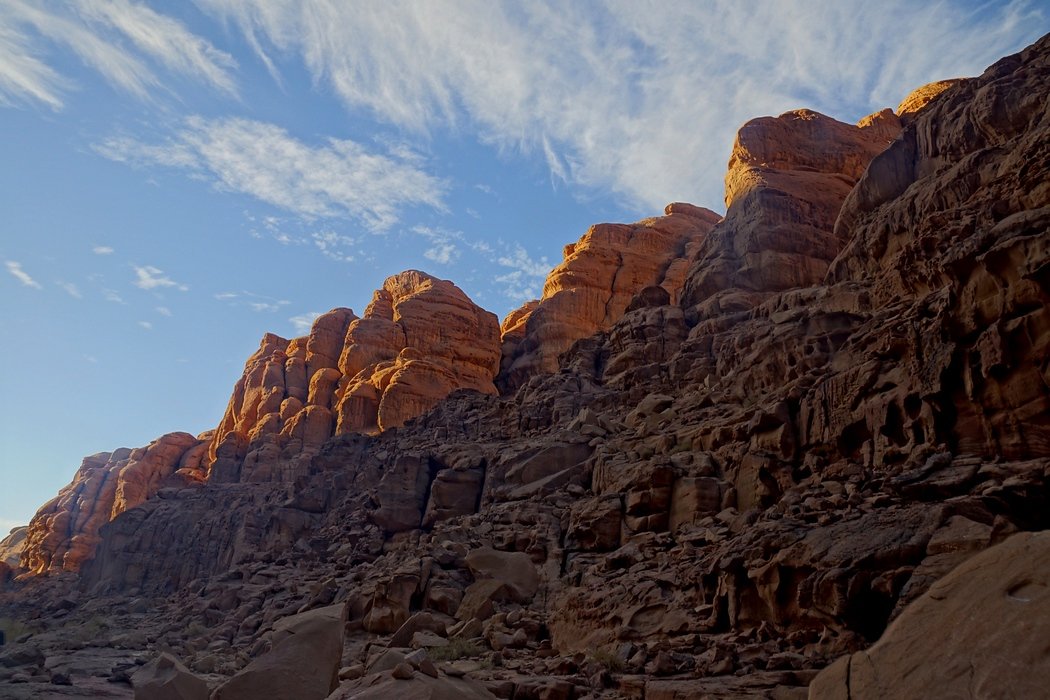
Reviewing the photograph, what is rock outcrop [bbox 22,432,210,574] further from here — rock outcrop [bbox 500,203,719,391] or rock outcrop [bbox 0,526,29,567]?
rock outcrop [bbox 500,203,719,391]

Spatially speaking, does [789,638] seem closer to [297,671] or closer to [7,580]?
[297,671]

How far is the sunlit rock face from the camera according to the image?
55.1m

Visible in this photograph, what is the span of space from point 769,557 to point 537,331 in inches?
1842

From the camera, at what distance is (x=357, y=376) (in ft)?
197

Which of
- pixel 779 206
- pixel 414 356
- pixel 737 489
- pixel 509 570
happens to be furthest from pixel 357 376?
pixel 737 489

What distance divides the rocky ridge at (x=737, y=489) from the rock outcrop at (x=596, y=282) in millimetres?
12546

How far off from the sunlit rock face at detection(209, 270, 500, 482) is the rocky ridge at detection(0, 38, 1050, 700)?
807cm

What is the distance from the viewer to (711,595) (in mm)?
14492

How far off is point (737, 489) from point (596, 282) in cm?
4181

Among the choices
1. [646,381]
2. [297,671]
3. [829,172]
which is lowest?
[297,671]

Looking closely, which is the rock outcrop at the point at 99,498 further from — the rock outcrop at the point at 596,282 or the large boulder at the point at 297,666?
the large boulder at the point at 297,666

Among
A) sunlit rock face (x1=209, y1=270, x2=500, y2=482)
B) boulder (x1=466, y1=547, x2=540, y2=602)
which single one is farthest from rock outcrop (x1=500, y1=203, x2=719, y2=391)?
boulder (x1=466, y1=547, x2=540, y2=602)

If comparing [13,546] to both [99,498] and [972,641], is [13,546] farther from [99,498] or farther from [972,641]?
[972,641]

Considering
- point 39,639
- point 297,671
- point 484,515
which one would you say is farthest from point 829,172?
point 39,639
